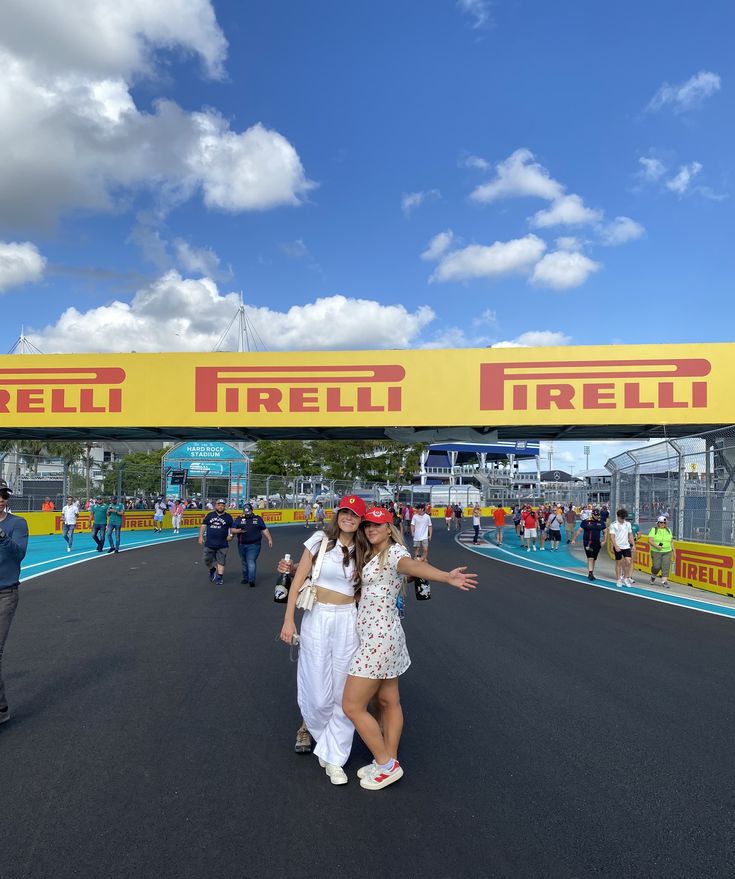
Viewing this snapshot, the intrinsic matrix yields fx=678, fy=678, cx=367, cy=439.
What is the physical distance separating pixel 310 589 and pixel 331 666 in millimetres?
482

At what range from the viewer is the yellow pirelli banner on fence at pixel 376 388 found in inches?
714

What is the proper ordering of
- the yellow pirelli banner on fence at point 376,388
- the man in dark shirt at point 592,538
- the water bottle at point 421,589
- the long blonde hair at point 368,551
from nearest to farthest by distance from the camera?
the long blonde hair at point 368,551, the water bottle at point 421,589, the man in dark shirt at point 592,538, the yellow pirelli banner on fence at point 376,388

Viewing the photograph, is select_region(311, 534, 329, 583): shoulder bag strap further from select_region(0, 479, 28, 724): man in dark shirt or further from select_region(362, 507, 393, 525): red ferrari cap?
select_region(0, 479, 28, 724): man in dark shirt

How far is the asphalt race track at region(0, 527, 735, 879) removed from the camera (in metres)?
3.25

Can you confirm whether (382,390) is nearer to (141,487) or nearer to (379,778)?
(379,778)

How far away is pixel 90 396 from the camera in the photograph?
64.8 ft

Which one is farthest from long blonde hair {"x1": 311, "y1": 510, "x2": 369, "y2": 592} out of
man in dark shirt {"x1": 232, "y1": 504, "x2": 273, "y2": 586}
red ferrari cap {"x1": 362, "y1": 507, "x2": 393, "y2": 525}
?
man in dark shirt {"x1": 232, "y1": 504, "x2": 273, "y2": 586}

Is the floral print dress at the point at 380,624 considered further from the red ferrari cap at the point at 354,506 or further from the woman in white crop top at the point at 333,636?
the red ferrari cap at the point at 354,506

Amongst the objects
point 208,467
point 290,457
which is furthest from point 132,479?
point 290,457

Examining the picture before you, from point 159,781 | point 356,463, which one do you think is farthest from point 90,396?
point 356,463

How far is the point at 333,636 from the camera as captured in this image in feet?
13.5

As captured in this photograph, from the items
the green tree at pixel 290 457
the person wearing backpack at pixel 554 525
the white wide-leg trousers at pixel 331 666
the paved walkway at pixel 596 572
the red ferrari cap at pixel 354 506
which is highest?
the green tree at pixel 290 457

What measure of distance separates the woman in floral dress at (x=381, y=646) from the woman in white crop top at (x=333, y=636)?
0.09 metres

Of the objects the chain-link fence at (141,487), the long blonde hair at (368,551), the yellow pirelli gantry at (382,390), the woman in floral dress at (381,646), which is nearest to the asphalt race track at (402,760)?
the woman in floral dress at (381,646)
